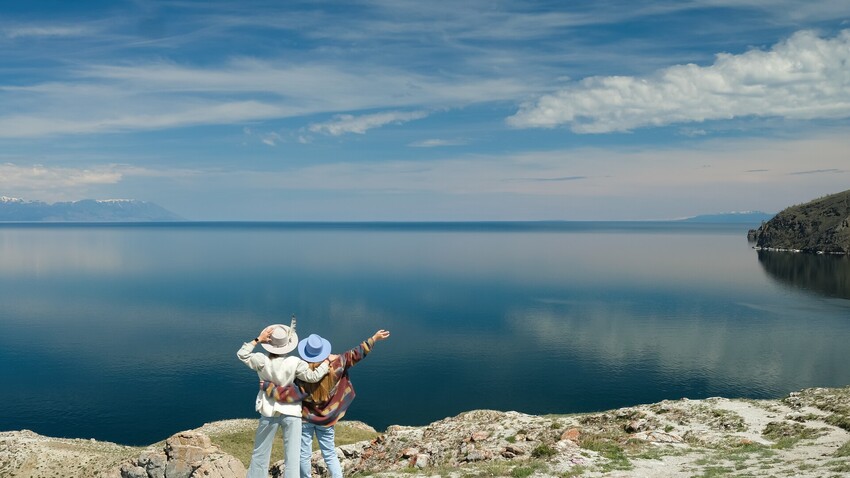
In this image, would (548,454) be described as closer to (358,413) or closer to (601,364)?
(358,413)

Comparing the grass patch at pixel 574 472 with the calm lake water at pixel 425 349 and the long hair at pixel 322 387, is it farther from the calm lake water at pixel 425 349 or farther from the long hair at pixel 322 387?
the calm lake water at pixel 425 349

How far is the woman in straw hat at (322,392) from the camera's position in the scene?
1555 centimetres

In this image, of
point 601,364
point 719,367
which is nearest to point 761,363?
point 719,367

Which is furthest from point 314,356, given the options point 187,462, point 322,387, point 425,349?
point 425,349

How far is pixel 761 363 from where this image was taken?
97375 millimetres

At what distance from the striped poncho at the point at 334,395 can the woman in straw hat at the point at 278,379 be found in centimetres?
32

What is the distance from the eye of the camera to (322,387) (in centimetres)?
1625

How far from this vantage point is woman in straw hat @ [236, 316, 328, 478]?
15.1 m

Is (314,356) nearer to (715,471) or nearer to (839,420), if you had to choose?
(715,471)

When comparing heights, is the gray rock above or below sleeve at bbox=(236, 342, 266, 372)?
below

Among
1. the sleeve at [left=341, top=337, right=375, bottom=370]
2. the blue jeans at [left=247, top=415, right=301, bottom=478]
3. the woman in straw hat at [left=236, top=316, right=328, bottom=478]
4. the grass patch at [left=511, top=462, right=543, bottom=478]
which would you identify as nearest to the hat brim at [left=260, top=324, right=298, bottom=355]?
the woman in straw hat at [left=236, top=316, right=328, bottom=478]

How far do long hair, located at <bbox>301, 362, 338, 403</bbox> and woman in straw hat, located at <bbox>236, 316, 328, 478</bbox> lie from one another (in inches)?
16.7

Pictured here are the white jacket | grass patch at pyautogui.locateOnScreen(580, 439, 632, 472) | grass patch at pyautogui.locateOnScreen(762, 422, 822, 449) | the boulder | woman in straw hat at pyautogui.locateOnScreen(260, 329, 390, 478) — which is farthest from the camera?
the boulder

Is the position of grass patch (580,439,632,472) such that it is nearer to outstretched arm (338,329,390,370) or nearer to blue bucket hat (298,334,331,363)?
outstretched arm (338,329,390,370)
